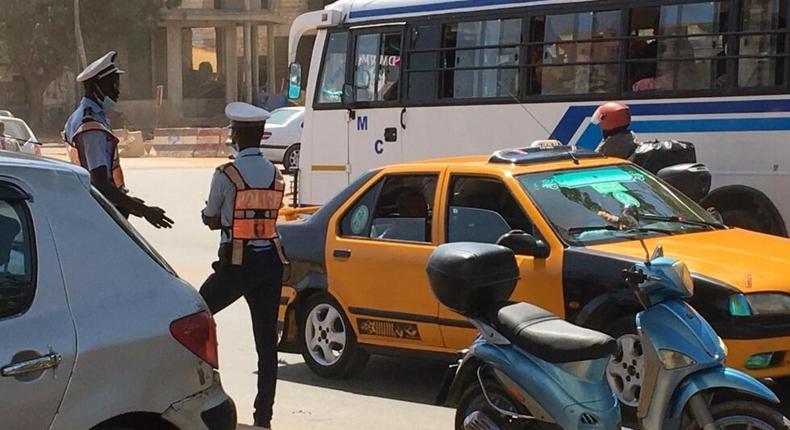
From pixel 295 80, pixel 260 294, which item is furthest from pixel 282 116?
pixel 260 294

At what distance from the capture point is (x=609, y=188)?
6957 millimetres

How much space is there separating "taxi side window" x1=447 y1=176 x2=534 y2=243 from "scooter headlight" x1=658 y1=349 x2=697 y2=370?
229 centimetres

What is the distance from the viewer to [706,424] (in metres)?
4.36

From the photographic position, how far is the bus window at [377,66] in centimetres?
1271

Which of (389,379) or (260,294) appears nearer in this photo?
(260,294)

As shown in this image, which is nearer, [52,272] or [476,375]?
[52,272]

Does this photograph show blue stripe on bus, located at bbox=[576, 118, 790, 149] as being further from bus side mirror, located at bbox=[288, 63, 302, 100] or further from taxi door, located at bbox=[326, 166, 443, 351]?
bus side mirror, located at bbox=[288, 63, 302, 100]

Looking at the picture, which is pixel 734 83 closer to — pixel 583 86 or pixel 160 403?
pixel 583 86

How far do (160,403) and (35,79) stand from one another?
50.8 meters

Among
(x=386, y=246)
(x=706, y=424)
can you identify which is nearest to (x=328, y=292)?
(x=386, y=246)

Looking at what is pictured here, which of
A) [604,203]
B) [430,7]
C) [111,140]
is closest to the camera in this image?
[111,140]

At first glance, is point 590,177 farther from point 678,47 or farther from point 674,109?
point 678,47

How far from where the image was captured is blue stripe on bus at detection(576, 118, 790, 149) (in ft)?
32.1

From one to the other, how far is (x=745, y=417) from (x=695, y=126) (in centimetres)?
619
